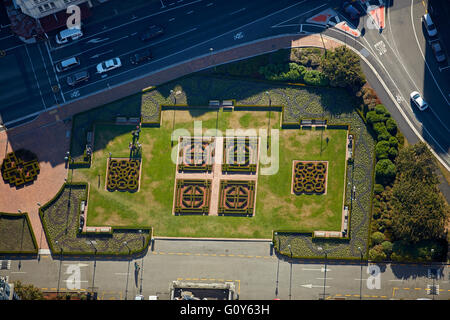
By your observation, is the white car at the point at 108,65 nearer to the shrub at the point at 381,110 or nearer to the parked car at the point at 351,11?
the parked car at the point at 351,11

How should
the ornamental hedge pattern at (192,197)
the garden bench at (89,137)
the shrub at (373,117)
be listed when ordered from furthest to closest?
the garden bench at (89,137), the ornamental hedge pattern at (192,197), the shrub at (373,117)

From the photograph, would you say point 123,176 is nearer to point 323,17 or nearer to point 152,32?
point 152,32

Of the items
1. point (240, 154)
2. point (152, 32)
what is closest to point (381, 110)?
point (240, 154)

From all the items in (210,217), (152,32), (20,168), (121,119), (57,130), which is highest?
(152,32)

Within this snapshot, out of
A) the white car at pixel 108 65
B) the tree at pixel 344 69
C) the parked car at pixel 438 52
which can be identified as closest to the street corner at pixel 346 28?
the tree at pixel 344 69

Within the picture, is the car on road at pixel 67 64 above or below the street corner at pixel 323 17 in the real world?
below

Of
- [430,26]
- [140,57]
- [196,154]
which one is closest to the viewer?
[196,154]
